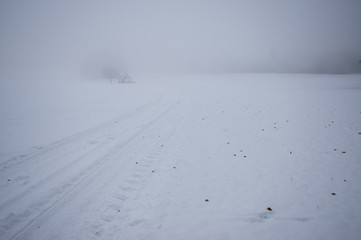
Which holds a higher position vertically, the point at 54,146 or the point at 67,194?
the point at 54,146

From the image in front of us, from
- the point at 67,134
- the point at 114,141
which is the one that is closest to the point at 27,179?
the point at 114,141

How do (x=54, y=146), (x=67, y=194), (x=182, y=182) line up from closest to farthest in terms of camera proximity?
1. (x=67, y=194)
2. (x=182, y=182)
3. (x=54, y=146)

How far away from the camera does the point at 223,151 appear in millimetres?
8727

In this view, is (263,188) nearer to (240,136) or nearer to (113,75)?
(240,136)

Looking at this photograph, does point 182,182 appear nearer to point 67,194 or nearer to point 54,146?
point 67,194

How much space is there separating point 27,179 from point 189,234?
6393 mm

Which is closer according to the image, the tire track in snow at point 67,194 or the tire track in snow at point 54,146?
the tire track in snow at point 67,194

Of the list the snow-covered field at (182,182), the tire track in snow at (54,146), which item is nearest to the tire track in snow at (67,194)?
the snow-covered field at (182,182)

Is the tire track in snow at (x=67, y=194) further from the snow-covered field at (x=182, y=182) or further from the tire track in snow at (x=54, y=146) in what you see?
the tire track in snow at (x=54, y=146)

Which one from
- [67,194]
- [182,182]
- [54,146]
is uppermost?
[54,146]

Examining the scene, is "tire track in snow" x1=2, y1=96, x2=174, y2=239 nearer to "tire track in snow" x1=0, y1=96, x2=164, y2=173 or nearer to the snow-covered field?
the snow-covered field

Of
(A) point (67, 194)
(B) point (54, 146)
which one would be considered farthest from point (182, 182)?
(B) point (54, 146)

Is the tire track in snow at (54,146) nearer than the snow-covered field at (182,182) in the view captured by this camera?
No

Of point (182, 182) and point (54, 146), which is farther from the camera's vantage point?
point (54, 146)
